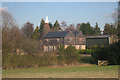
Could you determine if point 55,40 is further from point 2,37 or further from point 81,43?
point 2,37

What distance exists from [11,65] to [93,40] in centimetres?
5160

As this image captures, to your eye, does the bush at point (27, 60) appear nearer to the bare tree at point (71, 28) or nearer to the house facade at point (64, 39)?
the house facade at point (64, 39)

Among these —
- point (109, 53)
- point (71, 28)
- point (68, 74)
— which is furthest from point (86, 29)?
point (68, 74)

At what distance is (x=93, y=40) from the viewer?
67.8m

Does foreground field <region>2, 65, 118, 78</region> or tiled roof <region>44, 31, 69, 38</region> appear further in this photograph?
tiled roof <region>44, 31, 69, 38</region>

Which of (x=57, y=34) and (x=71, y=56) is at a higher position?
(x=57, y=34)

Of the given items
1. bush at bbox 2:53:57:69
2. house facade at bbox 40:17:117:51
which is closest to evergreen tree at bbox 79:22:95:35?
house facade at bbox 40:17:117:51

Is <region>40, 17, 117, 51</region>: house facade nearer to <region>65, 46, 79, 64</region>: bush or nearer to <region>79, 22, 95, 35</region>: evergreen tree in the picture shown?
<region>79, 22, 95, 35</region>: evergreen tree

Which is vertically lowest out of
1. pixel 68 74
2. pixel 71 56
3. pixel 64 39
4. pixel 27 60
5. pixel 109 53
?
pixel 68 74

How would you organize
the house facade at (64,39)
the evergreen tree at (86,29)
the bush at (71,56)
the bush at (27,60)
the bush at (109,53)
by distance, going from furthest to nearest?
the evergreen tree at (86,29), the house facade at (64,39), the bush at (71,56), the bush at (109,53), the bush at (27,60)

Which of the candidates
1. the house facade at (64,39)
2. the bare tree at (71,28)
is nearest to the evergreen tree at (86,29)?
the bare tree at (71,28)

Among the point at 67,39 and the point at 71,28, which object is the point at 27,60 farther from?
the point at 71,28

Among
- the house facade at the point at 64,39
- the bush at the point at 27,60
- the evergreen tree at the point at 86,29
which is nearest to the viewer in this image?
the bush at the point at 27,60

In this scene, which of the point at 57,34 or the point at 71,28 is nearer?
the point at 57,34
